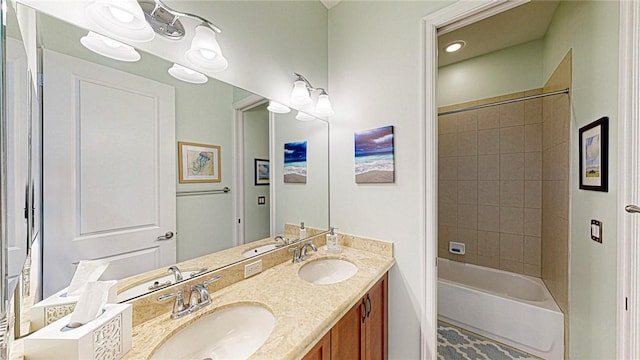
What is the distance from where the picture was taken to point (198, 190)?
3.64 feet

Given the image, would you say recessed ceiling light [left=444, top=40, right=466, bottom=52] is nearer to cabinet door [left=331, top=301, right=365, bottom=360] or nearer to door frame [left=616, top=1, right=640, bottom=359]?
door frame [left=616, top=1, right=640, bottom=359]

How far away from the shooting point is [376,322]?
1.36 metres

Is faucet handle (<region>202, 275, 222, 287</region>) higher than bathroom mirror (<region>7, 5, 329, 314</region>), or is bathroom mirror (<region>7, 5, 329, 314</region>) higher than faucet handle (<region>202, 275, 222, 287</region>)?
bathroom mirror (<region>7, 5, 329, 314</region>)

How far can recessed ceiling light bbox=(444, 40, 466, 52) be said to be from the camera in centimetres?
231

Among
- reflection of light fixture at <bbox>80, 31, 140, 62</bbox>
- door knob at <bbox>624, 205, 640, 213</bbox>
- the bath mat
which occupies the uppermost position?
reflection of light fixture at <bbox>80, 31, 140, 62</bbox>

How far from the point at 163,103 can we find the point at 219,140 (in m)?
0.28

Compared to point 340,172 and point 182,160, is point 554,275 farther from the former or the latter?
point 182,160

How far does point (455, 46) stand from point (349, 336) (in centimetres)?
273

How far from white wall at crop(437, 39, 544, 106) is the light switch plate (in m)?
1.73

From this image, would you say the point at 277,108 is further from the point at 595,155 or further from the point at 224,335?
the point at 595,155

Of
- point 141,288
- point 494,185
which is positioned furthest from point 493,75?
point 141,288

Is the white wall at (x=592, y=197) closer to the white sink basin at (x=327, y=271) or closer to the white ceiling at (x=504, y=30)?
the white ceiling at (x=504, y=30)

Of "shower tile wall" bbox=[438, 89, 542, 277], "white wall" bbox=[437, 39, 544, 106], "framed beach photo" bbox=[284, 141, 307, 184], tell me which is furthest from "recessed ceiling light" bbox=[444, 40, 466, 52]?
"framed beach photo" bbox=[284, 141, 307, 184]

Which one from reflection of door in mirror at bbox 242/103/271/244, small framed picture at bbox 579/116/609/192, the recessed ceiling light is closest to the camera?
small framed picture at bbox 579/116/609/192
